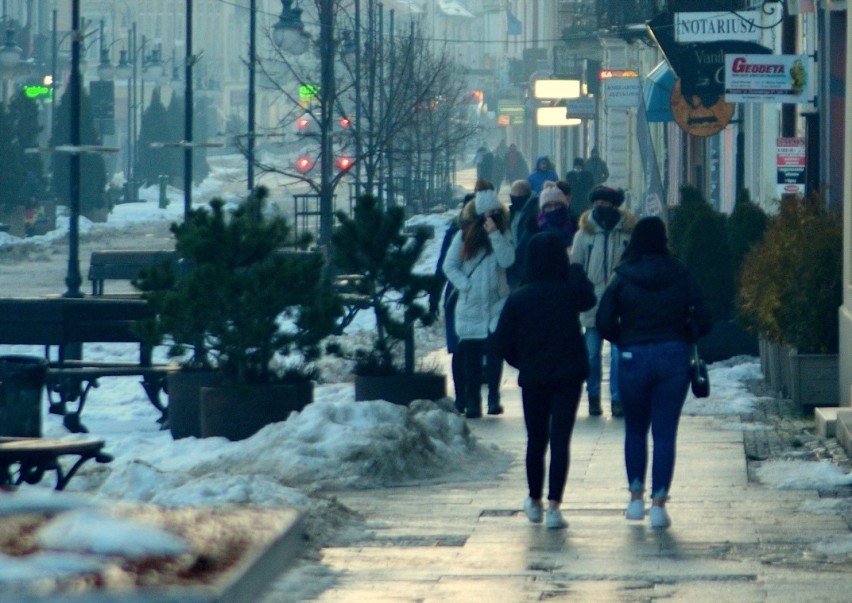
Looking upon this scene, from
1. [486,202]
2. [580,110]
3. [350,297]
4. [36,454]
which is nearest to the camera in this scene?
[36,454]

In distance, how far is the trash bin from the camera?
33.2ft

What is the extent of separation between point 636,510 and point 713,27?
13.1 metres

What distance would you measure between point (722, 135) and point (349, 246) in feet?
54.5

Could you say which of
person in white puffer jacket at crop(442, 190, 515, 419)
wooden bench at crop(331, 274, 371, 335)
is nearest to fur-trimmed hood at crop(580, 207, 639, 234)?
person in white puffer jacket at crop(442, 190, 515, 419)

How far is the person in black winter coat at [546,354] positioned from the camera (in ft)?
30.3

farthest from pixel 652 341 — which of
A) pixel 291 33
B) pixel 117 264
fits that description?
pixel 291 33

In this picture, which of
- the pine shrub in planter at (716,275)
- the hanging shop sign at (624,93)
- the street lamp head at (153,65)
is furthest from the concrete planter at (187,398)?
the street lamp head at (153,65)

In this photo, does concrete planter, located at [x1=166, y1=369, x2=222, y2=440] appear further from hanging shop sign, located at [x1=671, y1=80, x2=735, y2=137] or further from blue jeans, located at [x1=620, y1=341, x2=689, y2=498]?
hanging shop sign, located at [x1=671, y1=80, x2=735, y2=137]

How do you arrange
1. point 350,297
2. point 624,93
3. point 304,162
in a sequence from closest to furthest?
1. point 350,297
2. point 624,93
3. point 304,162

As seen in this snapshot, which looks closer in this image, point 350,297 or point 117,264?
point 350,297

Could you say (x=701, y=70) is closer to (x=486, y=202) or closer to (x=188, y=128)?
(x=188, y=128)

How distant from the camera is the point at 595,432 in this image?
43.3 feet

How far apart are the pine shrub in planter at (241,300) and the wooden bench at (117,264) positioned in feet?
41.1

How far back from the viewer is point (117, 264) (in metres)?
25.9
